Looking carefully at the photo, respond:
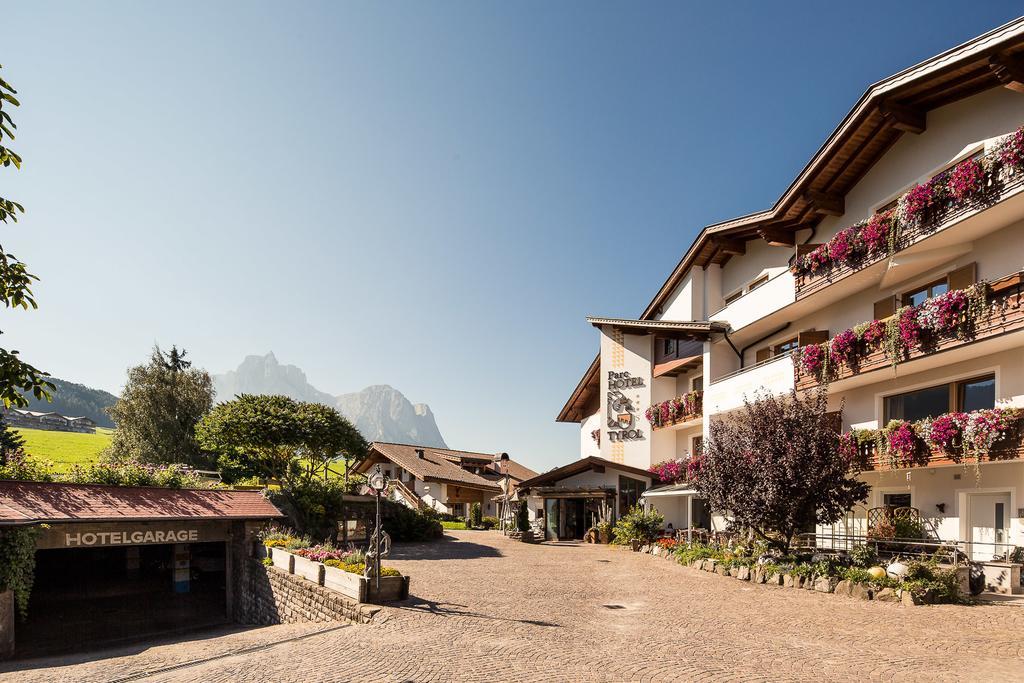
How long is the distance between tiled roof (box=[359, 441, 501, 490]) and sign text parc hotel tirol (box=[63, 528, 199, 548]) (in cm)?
2930

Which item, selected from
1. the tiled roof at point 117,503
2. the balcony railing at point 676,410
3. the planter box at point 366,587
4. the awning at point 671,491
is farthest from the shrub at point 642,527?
the planter box at point 366,587

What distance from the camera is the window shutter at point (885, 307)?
21.1m

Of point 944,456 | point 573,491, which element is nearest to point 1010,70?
point 944,456

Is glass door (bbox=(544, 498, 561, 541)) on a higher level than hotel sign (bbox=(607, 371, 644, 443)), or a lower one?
lower

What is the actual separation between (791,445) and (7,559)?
1961 cm

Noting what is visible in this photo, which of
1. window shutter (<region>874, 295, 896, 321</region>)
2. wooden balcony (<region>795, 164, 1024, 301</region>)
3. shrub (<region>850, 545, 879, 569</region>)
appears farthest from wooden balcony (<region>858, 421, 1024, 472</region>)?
wooden balcony (<region>795, 164, 1024, 301</region>)

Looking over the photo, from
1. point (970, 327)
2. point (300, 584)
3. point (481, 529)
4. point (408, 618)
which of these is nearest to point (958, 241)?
point (970, 327)

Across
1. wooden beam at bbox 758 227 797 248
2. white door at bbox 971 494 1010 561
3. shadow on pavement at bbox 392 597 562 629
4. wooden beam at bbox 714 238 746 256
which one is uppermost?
wooden beam at bbox 714 238 746 256

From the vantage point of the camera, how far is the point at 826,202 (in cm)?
2341

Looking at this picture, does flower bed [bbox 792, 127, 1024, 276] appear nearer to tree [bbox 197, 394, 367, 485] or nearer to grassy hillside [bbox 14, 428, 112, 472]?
tree [bbox 197, 394, 367, 485]

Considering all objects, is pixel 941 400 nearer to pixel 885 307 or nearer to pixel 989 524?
pixel 885 307

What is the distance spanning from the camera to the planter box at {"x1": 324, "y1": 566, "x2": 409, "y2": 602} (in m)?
14.6

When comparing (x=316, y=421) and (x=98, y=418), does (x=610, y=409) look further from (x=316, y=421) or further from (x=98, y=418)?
(x=98, y=418)

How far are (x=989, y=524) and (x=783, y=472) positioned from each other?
5.57 metres
